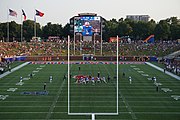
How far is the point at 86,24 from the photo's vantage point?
54844 mm

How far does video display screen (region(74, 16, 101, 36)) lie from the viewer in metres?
54.3

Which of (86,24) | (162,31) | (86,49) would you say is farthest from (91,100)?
(162,31)

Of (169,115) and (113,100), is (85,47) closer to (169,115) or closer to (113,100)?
(113,100)

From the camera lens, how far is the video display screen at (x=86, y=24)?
54281 mm

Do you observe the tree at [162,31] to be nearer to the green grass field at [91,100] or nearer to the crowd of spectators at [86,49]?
the crowd of spectators at [86,49]

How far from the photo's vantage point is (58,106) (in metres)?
19.4

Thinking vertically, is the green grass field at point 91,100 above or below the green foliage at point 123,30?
below

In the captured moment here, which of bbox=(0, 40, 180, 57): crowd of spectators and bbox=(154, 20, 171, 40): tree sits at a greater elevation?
bbox=(154, 20, 171, 40): tree

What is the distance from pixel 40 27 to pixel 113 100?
8008cm

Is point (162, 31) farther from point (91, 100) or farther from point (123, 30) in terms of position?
point (91, 100)

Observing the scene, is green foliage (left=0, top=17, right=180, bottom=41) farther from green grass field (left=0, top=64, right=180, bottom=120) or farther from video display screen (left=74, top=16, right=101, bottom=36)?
green grass field (left=0, top=64, right=180, bottom=120)

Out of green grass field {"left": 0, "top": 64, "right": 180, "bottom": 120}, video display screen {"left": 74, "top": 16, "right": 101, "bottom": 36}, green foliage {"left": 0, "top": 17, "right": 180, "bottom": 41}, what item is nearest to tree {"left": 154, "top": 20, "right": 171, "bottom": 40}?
green foliage {"left": 0, "top": 17, "right": 180, "bottom": 41}

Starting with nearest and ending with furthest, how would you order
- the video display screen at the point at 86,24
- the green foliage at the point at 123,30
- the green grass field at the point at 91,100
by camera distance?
1. the green grass field at the point at 91,100
2. the video display screen at the point at 86,24
3. the green foliage at the point at 123,30

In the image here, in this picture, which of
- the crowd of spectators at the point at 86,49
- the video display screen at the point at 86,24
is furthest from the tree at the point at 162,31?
the video display screen at the point at 86,24
